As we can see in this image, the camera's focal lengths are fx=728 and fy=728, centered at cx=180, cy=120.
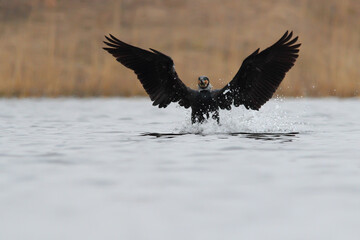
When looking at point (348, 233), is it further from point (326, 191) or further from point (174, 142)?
point (174, 142)

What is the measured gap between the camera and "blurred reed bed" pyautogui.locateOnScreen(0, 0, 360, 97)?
33.0 m

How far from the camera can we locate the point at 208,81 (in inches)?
422

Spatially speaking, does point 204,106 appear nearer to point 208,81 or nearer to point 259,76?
point 208,81

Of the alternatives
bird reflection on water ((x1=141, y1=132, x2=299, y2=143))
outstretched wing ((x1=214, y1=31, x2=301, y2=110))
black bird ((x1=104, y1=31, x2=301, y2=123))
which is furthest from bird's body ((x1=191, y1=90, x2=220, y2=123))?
bird reflection on water ((x1=141, y1=132, x2=299, y2=143))

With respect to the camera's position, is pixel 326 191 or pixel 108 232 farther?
pixel 326 191

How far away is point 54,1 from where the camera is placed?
1551 inches

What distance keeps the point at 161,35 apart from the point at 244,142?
91.8 ft

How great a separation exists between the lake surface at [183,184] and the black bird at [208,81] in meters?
0.37

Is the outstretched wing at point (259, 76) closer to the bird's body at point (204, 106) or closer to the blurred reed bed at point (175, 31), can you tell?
the bird's body at point (204, 106)

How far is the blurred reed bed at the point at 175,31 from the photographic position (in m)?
33.0

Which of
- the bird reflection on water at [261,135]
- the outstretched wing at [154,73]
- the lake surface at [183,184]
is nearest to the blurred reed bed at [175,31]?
the outstretched wing at [154,73]

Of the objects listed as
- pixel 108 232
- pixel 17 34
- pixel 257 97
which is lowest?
pixel 108 232

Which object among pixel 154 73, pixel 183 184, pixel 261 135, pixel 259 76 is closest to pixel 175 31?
pixel 154 73

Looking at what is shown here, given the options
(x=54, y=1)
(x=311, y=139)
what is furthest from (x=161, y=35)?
(x=311, y=139)
